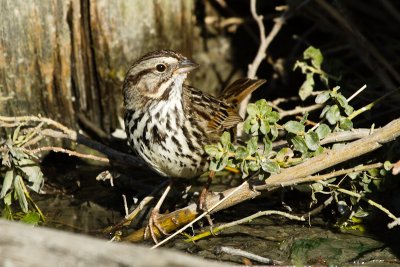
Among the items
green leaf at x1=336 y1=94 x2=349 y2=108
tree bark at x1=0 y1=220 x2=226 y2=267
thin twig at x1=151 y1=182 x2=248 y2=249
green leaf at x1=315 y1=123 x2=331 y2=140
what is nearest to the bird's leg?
thin twig at x1=151 y1=182 x2=248 y2=249

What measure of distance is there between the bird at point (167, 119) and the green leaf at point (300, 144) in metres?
0.64

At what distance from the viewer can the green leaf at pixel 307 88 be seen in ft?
18.0

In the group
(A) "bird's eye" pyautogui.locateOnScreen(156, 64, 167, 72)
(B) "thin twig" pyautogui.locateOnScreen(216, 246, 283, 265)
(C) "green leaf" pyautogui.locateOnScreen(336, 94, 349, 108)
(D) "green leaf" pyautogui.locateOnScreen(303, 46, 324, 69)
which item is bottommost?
(B) "thin twig" pyautogui.locateOnScreen(216, 246, 283, 265)

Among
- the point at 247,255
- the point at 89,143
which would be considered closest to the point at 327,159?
the point at 247,255

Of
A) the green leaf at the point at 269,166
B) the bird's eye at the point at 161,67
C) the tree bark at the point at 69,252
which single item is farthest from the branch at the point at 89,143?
the tree bark at the point at 69,252

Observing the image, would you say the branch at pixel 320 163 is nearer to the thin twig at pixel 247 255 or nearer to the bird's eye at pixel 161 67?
the thin twig at pixel 247 255

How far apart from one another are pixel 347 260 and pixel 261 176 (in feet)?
2.01

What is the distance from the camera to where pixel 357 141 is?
14.7 ft

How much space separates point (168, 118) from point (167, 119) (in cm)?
1

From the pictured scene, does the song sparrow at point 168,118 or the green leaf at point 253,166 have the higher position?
the song sparrow at point 168,118

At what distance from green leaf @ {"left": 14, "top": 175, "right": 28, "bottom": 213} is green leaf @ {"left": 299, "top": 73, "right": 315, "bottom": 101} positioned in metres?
1.81

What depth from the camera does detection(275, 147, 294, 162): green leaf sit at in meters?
4.39

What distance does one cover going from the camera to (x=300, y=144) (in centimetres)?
433

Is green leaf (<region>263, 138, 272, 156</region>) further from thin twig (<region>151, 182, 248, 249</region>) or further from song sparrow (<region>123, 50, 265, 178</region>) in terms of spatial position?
song sparrow (<region>123, 50, 265, 178</region>)
